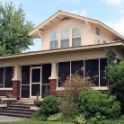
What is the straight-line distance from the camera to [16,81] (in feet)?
86.5

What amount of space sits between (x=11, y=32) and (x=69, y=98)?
22206 millimetres

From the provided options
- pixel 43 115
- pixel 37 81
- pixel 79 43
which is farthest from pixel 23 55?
pixel 43 115

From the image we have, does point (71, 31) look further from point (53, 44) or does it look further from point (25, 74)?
point (25, 74)

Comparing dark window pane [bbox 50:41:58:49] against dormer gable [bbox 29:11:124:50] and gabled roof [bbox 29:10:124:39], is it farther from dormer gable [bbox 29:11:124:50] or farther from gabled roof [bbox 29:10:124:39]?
gabled roof [bbox 29:10:124:39]

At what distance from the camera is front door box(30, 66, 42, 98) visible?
25406mm

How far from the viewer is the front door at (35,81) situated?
25.4 m

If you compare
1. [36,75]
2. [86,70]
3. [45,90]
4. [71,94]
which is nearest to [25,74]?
[36,75]

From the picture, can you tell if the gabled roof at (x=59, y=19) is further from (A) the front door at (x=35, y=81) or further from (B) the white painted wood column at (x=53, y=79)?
(B) the white painted wood column at (x=53, y=79)

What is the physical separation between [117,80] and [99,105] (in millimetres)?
1774

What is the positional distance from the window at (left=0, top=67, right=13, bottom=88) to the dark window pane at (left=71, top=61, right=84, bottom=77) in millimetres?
6329

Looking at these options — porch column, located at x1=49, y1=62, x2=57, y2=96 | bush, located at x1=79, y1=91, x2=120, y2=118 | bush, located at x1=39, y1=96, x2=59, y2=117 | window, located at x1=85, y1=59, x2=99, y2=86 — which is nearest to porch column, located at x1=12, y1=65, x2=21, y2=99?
porch column, located at x1=49, y1=62, x2=57, y2=96

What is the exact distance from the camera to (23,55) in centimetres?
2473

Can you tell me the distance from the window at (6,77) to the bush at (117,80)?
1020cm

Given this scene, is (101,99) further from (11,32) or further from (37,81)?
(11,32)
